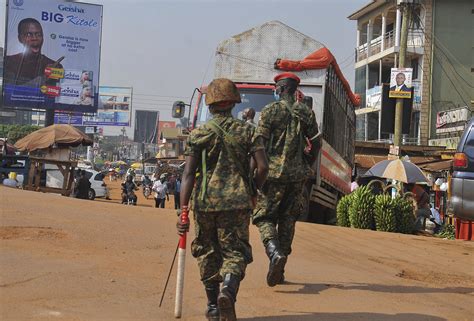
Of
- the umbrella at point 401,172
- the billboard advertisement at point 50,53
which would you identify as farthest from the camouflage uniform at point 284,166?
the billboard advertisement at point 50,53

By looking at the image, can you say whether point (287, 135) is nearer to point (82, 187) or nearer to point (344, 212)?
point (344, 212)

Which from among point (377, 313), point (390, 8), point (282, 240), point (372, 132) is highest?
point (390, 8)

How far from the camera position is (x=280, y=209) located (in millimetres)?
5906

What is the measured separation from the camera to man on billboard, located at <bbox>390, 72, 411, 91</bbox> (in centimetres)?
1764

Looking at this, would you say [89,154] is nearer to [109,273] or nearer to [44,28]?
[44,28]

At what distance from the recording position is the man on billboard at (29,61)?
115ft

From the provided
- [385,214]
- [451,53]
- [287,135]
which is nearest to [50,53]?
[451,53]

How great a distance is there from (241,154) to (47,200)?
7.96 m

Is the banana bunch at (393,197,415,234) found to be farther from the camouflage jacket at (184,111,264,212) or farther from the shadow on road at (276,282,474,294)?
the camouflage jacket at (184,111,264,212)

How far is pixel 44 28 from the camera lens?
35.7 m

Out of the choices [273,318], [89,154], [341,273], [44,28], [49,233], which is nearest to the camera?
[273,318]

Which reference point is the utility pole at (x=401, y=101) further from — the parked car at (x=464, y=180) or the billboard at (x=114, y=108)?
the billboard at (x=114, y=108)

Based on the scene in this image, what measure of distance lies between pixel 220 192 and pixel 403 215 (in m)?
9.13

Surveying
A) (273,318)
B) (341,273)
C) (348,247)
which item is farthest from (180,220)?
(348,247)
